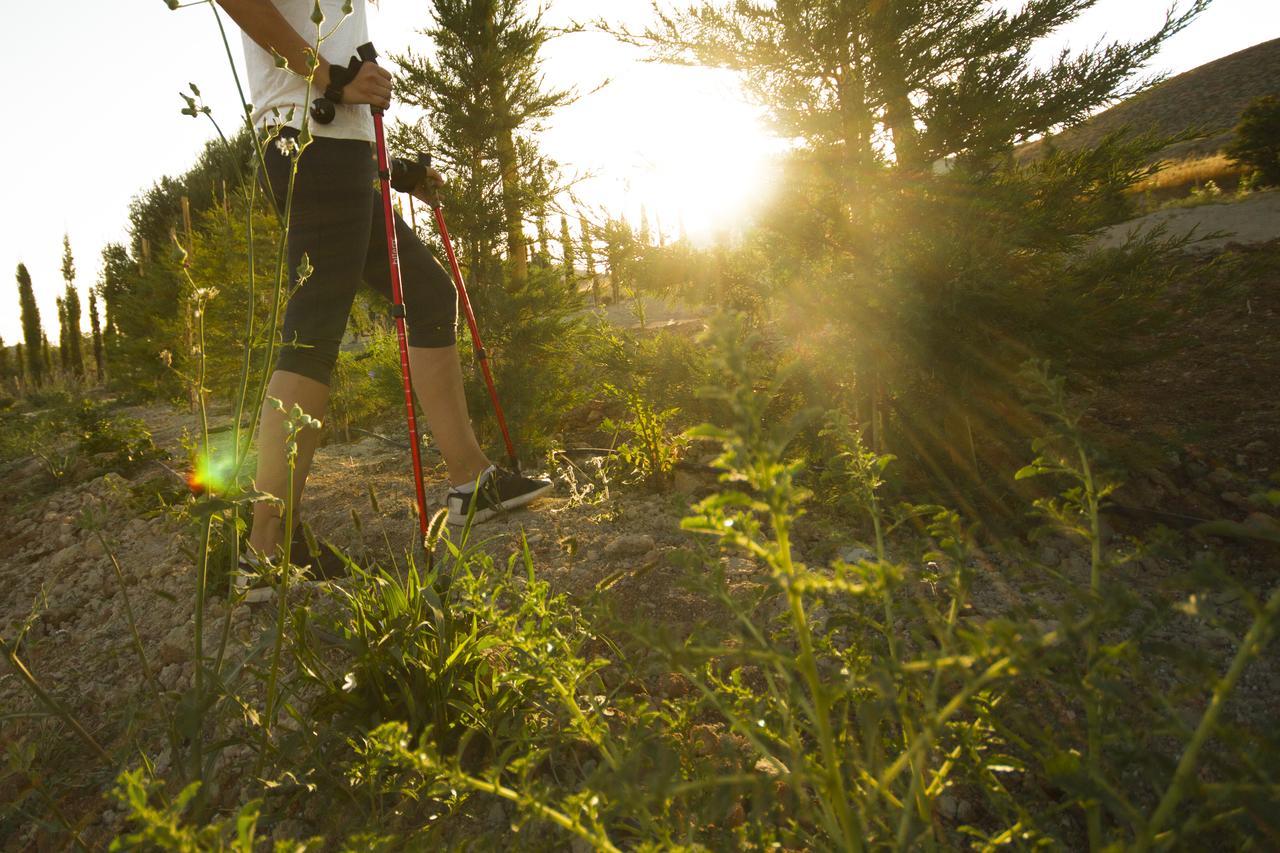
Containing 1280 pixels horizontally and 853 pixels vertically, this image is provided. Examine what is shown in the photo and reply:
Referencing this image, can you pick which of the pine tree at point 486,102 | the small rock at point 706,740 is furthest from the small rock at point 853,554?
the pine tree at point 486,102

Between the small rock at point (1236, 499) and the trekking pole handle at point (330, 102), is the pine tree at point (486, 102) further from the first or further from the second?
the small rock at point (1236, 499)

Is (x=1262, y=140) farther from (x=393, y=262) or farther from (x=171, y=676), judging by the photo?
(x=171, y=676)

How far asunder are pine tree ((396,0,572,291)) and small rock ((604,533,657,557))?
3621mm

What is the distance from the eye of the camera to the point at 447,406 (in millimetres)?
2916

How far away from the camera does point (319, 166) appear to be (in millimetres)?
2377

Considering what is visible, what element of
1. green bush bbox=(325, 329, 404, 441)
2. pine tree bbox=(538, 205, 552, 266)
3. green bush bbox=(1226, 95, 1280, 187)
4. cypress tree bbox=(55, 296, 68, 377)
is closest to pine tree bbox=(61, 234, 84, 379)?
cypress tree bbox=(55, 296, 68, 377)

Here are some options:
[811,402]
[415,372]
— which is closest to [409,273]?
[415,372]

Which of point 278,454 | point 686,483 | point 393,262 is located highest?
point 393,262

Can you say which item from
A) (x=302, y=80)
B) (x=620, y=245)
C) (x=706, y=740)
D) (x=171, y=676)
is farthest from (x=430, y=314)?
(x=706, y=740)

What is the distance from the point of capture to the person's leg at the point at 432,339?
2869mm

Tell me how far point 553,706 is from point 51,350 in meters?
33.6

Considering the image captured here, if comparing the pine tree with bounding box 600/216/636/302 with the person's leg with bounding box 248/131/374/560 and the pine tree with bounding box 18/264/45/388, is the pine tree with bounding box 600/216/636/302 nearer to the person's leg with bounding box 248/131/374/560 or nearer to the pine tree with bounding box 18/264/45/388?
the person's leg with bounding box 248/131/374/560

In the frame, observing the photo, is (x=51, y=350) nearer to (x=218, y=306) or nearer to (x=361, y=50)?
(x=218, y=306)

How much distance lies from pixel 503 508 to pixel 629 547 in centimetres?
71
